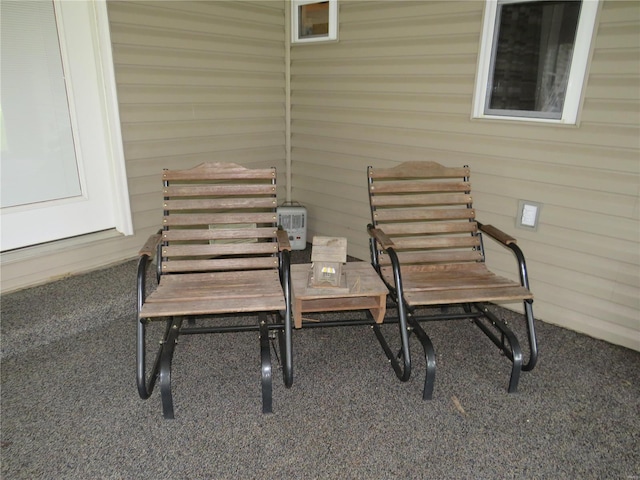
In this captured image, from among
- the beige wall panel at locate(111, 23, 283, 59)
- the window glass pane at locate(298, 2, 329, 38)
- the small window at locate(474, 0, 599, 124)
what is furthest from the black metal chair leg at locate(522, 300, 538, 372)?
the beige wall panel at locate(111, 23, 283, 59)

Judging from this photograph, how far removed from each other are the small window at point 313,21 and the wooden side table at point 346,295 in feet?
6.77

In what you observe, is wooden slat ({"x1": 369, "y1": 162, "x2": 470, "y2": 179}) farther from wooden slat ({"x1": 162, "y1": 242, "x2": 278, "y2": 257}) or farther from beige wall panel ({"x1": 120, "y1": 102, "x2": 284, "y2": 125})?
beige wall panel ({"x1": 120, "y1": 102, "x2": 284, "y2": 125})

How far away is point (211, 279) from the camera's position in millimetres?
2422

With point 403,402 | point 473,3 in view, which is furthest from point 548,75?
point 403,402

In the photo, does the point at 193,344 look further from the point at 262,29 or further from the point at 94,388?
the point at 262,29

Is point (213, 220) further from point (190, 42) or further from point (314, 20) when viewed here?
point (314, 20)

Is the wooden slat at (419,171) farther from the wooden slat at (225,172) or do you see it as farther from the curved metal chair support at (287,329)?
the curved metal chair support at (287,329)

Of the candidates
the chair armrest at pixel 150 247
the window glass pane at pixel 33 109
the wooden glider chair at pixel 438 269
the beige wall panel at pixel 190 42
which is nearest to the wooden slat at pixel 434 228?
the wooden glider chair at pixel 438 269

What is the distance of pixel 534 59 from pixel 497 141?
510 mm

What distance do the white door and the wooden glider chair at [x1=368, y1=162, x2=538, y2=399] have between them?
1.90 meters

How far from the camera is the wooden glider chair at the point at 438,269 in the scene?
2.25m

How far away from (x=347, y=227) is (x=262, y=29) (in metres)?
1.80

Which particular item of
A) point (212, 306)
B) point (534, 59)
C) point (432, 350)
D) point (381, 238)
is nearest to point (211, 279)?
point (212, 306)

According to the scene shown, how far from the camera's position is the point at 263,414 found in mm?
2074
